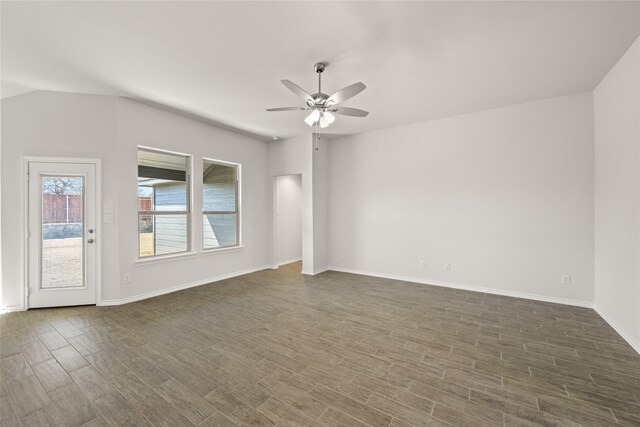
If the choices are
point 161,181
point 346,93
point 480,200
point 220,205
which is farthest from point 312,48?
point 220,205

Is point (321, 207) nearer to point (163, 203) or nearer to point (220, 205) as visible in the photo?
point (220, 205)

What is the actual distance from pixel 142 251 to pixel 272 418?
3.67 metres

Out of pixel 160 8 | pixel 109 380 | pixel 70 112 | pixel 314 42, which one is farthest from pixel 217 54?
pixel 109 380

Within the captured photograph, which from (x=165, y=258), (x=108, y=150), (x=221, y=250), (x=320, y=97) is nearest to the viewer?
(x=320, y=97)

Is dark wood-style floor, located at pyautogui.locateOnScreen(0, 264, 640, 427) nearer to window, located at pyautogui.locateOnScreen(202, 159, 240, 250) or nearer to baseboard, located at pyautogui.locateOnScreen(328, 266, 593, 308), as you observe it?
baseboard, located at pyautogui.locateOnScreen(328, 266, 593, 308)

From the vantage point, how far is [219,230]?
5.53 meters

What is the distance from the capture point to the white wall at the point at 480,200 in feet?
12.4

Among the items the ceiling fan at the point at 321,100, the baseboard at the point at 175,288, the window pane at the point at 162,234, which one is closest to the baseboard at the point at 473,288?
the baseboard at the point at 175,288

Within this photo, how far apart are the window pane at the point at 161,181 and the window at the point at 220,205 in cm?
41

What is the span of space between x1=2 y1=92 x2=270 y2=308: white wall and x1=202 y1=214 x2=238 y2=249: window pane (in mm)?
347

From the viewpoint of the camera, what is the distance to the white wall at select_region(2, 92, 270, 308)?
11.8 feet

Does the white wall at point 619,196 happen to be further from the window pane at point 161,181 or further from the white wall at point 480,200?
the window pane at point 161,181

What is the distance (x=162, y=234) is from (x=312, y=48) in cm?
385

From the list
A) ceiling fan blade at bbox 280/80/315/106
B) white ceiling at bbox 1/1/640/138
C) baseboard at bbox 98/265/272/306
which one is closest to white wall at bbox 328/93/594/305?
white ceiling at bbox 1/1/640/138
